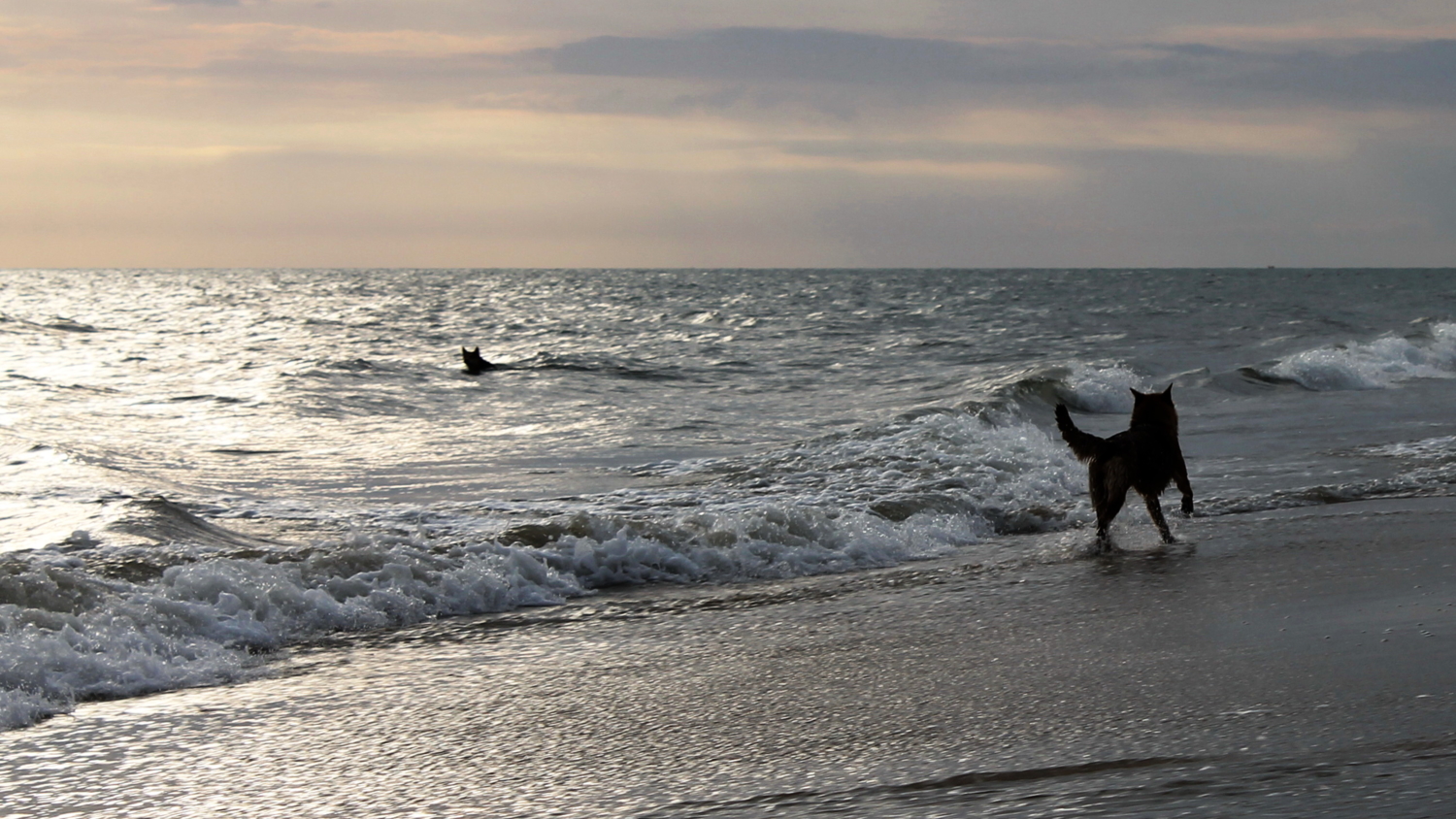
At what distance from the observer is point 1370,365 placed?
21938 millimetres

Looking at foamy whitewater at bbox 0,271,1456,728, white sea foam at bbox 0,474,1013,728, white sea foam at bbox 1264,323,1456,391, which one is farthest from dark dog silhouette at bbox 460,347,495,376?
white sea foam at bbox 0,474,1013,728

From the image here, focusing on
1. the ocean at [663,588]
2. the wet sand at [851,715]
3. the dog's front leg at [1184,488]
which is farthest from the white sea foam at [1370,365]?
the wet sand at [851,715]

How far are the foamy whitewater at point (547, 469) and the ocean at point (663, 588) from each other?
0.13ft

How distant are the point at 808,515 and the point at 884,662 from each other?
127 inches

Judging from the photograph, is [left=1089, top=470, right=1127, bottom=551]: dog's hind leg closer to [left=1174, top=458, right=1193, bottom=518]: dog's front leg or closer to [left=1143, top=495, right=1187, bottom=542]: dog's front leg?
[left=1143, top=495, right=1187, bottom=542]: dog's front leg

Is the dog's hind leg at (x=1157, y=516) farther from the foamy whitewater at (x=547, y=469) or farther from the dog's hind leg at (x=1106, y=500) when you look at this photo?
the foamy whitewater at (x=547, y=469)

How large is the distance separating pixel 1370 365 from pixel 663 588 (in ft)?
64.2

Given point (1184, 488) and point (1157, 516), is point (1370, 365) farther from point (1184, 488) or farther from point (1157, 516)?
point (1157, 516)

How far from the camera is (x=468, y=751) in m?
3.86

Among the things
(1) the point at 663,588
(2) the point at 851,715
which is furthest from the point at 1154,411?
(2) the point at 851,715

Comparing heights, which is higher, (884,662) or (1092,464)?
(1092,464)

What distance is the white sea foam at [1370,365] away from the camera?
2012 cm

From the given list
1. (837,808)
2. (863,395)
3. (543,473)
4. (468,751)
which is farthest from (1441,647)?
(863,395)

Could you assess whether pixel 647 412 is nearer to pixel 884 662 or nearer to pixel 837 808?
pixel 884 662
